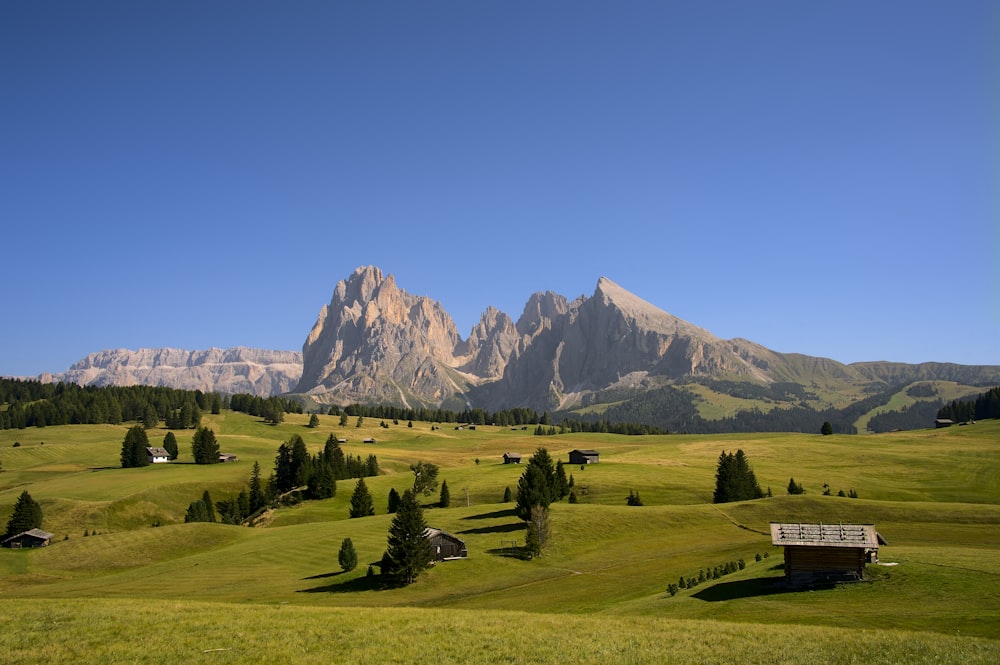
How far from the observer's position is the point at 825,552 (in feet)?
160

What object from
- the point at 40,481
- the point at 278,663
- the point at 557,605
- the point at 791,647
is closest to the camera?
the point at 278,663

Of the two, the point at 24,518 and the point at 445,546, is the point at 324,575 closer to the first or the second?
the point at 445,546

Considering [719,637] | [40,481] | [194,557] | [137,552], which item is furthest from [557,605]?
[40,481]

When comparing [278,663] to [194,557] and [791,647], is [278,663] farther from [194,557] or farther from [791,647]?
[194,557]

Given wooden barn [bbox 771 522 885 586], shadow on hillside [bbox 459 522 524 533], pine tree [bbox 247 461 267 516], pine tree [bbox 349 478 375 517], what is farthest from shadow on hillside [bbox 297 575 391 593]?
pine tree [bbox 247 461 267 516]

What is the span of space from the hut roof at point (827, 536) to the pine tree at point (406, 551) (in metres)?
33.8

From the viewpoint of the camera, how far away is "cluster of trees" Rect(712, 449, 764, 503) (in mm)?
106562

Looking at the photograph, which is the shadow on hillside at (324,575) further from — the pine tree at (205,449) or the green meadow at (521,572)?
the pine tree at (205,449)

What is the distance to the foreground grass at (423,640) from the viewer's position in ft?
88.3

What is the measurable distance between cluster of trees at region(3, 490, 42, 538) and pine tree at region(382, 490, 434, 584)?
70.2m

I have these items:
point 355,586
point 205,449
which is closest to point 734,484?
point 355,586

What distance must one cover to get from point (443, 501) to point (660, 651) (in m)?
90.7

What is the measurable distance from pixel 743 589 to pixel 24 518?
105m

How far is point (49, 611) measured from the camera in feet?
116
